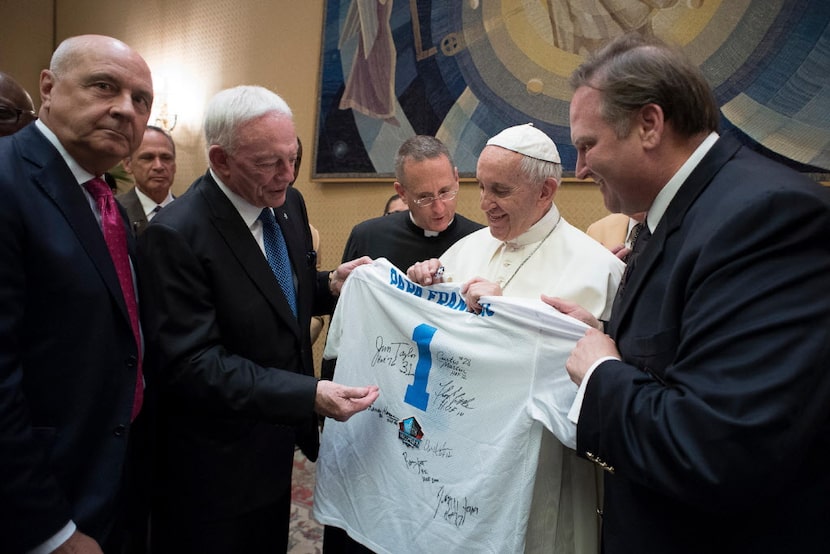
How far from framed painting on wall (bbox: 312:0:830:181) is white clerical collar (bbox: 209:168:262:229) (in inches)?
68.4

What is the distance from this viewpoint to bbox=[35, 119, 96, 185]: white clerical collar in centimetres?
142

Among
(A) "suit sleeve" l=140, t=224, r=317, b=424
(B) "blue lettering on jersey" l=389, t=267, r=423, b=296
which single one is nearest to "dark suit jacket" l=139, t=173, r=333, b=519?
(A) "suit sleeve" l=140, t=224, r=317, b=424

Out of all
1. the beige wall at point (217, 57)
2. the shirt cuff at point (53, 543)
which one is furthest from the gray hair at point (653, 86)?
the beige wall at point (217, 57)

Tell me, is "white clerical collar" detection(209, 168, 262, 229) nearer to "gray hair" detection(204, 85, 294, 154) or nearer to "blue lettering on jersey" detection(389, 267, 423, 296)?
"gray hair" detection(204, 85, 294, 154)

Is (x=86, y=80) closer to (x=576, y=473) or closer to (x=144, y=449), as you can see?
(x=144, y=449)

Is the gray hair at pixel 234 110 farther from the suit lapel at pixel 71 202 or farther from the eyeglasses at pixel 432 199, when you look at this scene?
the eyeglasses at pixel 432 199

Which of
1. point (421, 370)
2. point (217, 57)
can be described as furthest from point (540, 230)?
point (217, 57)

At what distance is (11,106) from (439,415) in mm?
1794

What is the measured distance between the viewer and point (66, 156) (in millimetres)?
1435

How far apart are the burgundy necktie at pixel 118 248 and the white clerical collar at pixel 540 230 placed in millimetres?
1215

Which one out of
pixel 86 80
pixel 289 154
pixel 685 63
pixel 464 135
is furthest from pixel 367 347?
pixel 464 135

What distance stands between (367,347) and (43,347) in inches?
35.7

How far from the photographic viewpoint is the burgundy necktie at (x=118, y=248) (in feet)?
4.94

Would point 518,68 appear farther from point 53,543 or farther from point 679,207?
point 53,543
